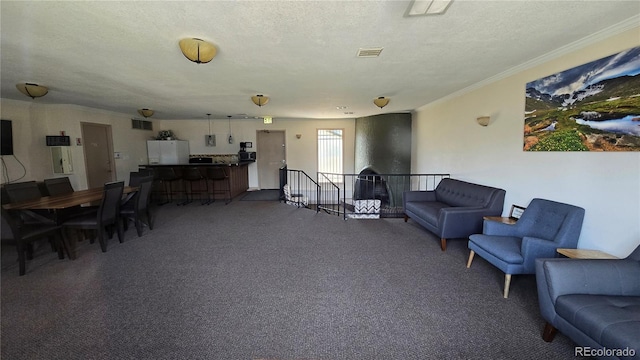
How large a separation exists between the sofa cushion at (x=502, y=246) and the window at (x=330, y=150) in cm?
600

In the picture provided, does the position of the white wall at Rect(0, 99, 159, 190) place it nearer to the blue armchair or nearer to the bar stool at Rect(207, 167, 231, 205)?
the bar stool at Rect(207, 167, 231, 205)

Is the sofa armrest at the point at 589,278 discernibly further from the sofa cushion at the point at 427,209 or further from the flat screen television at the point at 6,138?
the flat screen television at the point at 6,138

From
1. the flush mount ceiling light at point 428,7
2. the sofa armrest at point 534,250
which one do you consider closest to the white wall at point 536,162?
the sofa armrest at point 534,250

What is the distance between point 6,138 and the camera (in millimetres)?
4355

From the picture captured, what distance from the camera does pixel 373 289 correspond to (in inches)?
98.6

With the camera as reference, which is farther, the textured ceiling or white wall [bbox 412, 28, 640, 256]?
white wall [bbox 412, 28, 640, 256]

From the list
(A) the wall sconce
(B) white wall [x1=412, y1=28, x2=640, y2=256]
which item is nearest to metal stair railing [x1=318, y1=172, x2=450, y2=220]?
(B) white wall [x1=412, y1=28, x2=640, y2=256]

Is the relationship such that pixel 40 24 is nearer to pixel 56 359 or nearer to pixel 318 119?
pixel 56 359

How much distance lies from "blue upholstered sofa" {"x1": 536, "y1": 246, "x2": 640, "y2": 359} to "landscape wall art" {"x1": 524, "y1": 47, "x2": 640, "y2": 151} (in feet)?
3.42

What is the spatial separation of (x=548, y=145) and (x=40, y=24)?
505 cm

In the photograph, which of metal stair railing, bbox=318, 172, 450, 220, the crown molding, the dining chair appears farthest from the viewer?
metal stair railing, bbox=318, 172, 450, 220

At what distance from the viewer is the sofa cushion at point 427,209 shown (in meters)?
3.65

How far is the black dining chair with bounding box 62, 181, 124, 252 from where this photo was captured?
335 centimetres

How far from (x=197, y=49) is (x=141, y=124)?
661 centimetres
